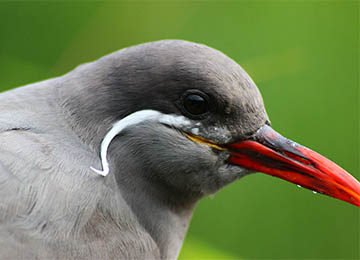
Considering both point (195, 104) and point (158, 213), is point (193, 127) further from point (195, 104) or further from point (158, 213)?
point (158, 213)

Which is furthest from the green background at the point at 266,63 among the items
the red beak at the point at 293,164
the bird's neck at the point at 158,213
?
the red beak at the point at 293,164

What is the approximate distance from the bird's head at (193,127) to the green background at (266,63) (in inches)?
67.7

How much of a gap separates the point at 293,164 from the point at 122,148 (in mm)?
871

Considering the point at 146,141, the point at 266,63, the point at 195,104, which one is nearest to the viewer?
the point at 195,104

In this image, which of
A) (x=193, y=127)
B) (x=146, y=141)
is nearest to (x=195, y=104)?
(x=193, y=127)

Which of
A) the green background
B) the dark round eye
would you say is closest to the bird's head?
the dark round eye

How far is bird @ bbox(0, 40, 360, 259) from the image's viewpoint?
3.07 meters

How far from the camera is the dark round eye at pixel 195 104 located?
10.5 feet

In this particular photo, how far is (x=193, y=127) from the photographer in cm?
329

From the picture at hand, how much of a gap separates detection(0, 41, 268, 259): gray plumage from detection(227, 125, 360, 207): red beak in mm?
72

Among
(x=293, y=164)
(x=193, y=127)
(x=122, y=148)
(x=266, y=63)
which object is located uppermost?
(x=266, y=63)

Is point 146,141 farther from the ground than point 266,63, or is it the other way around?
point 266,63

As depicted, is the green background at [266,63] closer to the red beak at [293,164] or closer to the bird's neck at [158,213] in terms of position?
the bird's neck at [158,213]

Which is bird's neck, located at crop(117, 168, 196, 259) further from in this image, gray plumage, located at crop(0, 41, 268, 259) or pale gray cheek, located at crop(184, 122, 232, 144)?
pale gray cheek, located at crop(184, 122, 232, 144)
